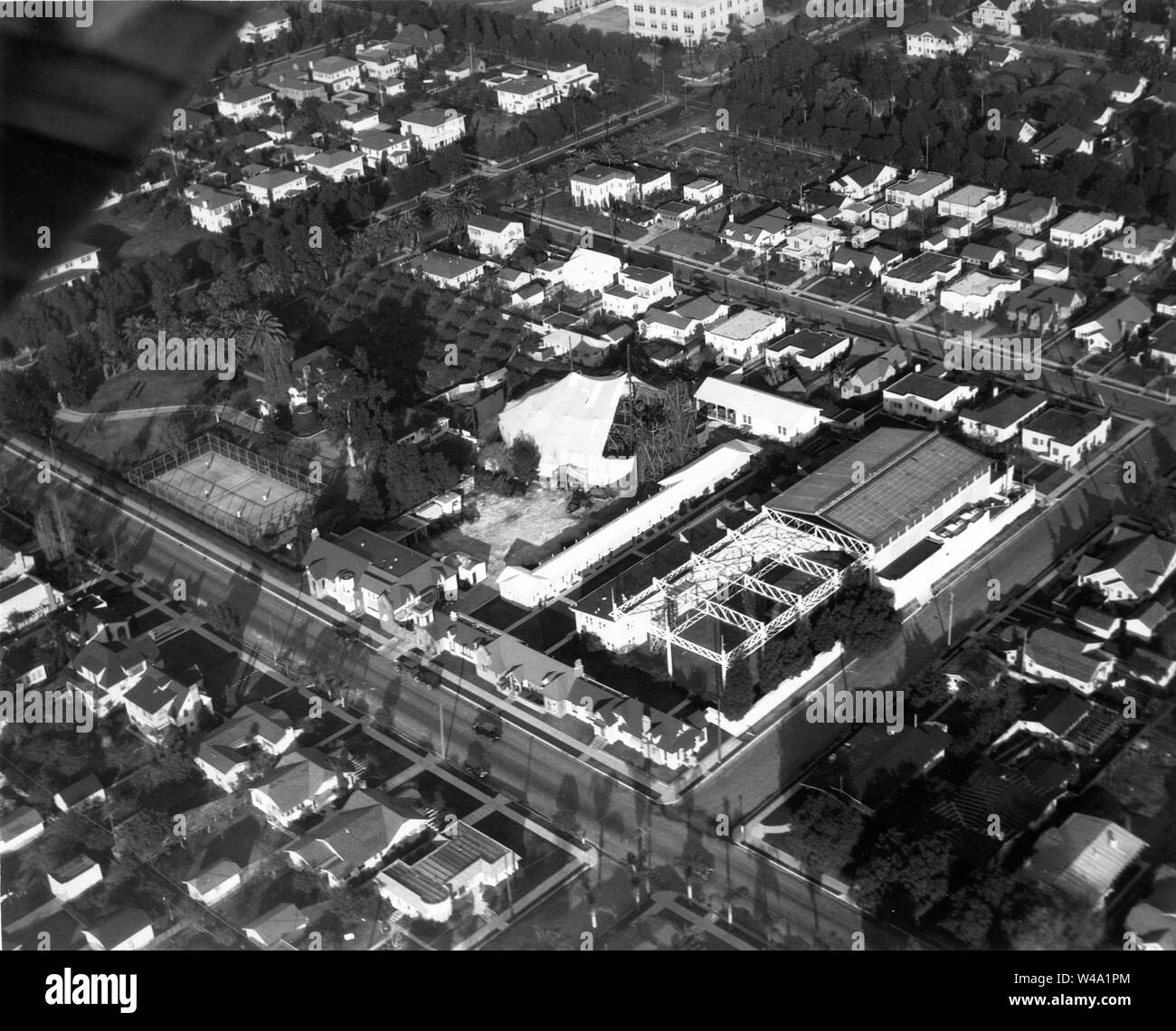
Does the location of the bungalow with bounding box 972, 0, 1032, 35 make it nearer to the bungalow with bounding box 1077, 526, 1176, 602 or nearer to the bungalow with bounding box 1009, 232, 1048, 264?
the bungalow with bounding box 1009, 232, 1048, 264

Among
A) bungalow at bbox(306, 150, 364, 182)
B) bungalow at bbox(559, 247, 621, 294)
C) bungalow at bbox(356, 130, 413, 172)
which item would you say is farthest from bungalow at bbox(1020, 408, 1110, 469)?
bungalow at bbox(306, 150, 364, 182)

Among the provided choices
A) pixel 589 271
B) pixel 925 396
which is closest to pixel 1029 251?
pixel 925 396

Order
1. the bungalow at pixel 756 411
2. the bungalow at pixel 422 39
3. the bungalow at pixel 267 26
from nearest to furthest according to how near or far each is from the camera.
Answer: the bungalow at pixel 756 411 → the bungalow at pixel 422 39 → the bungalow at pixel 267 26

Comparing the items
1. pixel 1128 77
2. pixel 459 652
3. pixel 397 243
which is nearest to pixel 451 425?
pixel 459 652

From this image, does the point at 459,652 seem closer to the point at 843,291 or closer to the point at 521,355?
the point at 521,355

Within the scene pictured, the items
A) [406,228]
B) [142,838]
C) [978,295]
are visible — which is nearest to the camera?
[142,838]

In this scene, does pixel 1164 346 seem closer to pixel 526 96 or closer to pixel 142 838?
pixel 142 838

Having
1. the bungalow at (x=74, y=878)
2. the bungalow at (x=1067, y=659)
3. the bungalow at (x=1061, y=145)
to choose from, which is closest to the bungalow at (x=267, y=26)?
the bungalow at (x=1061, y=145)

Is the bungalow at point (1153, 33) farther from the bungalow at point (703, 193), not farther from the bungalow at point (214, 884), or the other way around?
the bungalow at point (214, 884)
